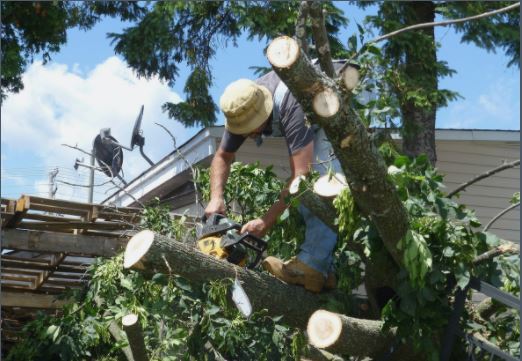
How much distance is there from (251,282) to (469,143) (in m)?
7.34

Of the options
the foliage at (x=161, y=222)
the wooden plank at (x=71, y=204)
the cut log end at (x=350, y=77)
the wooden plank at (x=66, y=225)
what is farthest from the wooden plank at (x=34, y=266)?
the cut log end at (x=350, y=77)

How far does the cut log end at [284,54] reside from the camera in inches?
134

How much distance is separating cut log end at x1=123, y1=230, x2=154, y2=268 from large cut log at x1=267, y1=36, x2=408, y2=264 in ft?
3.41

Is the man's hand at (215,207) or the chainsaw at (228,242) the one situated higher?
the man's hand at (215,207)

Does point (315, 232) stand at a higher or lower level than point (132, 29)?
lower

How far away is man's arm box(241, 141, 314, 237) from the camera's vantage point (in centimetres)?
→ 446

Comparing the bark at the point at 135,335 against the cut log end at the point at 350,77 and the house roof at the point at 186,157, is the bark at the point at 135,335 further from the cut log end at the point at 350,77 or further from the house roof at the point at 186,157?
the house roof at the point at 186,157

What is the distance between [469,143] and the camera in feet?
36.1

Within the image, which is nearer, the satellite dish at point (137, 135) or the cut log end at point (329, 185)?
the cut log end at point (329, 185)

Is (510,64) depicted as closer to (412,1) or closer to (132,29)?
(412,1)

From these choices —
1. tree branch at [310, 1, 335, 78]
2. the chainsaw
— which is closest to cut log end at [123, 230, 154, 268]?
the chainsaw

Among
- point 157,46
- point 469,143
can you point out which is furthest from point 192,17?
point 469,143

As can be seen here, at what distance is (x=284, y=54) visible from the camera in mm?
3424

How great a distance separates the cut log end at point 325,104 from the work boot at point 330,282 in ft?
5.27
